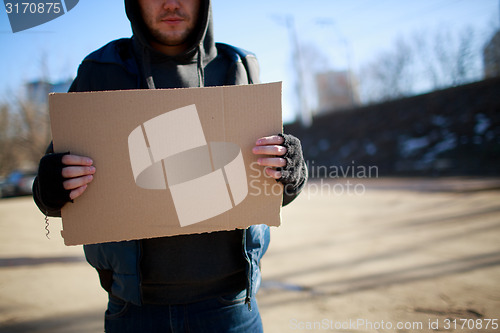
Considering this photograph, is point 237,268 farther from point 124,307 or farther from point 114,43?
point 114,43

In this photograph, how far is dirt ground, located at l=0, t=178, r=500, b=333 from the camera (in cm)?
225

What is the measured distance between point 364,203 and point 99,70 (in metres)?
6.48

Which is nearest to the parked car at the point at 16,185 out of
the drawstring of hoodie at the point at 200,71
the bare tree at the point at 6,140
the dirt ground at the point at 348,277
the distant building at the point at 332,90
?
the bare tree at the point at 6,140

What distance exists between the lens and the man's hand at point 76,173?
2.84 feet

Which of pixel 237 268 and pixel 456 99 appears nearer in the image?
pixel 237 268

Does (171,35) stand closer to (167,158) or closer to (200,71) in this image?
(200,71)

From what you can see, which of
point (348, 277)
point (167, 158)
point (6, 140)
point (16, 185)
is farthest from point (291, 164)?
point (16, 185)

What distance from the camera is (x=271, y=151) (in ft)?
3.08

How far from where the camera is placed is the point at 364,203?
6.77 metres

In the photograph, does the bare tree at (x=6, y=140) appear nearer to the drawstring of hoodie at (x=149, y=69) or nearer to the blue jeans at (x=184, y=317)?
the drawstring of hoodie at (x=149, y=69)

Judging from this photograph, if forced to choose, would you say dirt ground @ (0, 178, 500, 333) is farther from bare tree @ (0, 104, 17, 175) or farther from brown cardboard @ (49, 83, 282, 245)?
bare tree @ (0, 104, 17, 175)

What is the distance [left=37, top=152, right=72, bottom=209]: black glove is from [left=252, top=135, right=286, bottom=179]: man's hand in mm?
529

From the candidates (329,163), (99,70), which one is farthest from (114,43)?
(329,163)

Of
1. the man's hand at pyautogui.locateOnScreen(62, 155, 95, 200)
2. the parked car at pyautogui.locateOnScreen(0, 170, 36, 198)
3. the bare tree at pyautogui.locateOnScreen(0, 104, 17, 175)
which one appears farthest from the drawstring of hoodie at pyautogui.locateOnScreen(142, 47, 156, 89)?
the parked car at pyautogui.locateOnScreen(0, 170, 36, 198)
